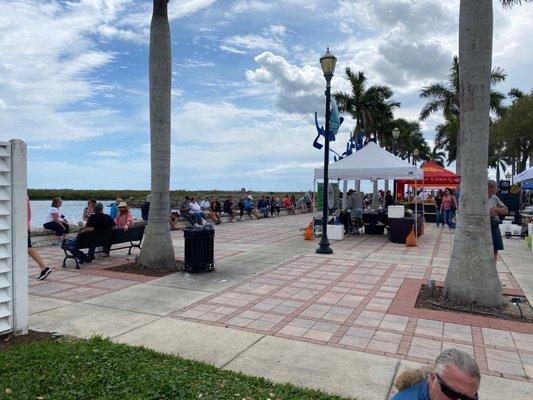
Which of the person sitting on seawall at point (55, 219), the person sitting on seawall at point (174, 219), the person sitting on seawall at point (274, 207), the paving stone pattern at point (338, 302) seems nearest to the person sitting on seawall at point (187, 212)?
the person sitting on seawall at point (174, 219)

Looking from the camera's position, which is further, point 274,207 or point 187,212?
point 274,207

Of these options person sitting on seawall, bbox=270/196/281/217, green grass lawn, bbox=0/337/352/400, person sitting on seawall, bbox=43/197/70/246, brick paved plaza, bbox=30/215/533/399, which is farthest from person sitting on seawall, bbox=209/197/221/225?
green grass lawn, bbox=0/337/352/400

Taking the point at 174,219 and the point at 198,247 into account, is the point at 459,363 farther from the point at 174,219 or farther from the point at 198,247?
the point at 174,219

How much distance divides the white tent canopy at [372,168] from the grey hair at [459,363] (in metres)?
12.5

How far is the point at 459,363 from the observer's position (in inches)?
66.4

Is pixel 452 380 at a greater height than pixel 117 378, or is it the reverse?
pixel 452 380

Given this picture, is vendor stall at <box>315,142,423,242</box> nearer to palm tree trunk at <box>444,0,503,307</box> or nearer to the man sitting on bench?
the man sitting on bench

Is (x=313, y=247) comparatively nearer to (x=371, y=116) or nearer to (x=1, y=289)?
(x=1, y=289)

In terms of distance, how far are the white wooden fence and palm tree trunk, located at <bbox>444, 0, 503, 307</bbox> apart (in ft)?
19.0

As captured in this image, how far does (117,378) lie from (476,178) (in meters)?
5.31

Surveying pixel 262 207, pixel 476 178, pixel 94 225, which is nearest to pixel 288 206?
pixel 262 207

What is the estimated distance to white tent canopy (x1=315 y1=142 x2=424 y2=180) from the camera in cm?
1382

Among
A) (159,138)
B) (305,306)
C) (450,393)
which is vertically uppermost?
(159,138)

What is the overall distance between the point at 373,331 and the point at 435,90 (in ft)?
109
